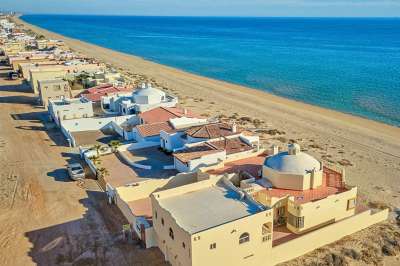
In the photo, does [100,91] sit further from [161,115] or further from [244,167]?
[244,167]

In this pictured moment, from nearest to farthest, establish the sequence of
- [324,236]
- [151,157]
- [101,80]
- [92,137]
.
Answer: [324,236]
[151,157]
[92,137]
[101,80]

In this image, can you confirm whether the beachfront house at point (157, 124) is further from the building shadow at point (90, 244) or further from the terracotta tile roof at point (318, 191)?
the terracotta tile roof at point (318, 191)

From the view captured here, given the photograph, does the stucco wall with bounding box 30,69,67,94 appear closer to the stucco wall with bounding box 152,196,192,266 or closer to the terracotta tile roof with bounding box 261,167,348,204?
the stucco wall with bounding box 152,196,192,266

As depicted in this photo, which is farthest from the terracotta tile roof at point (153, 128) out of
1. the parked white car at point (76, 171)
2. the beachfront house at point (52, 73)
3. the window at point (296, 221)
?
the beachfront house at point (52, 73)

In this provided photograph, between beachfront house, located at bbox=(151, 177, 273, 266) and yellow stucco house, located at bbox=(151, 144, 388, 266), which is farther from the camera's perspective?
yellow stucco house, located at bbox=(151, 144, 388, 266)

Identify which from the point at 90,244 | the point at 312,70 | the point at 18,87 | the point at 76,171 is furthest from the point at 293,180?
the point at 312,70

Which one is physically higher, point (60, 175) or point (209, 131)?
point (209, 131)

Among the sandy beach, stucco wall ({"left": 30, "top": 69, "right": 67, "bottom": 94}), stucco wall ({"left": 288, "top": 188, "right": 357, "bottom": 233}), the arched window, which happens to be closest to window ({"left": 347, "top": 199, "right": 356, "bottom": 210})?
stucco wall ({"left": 288, "top": 188, "right": 357, "bottom": 233})
